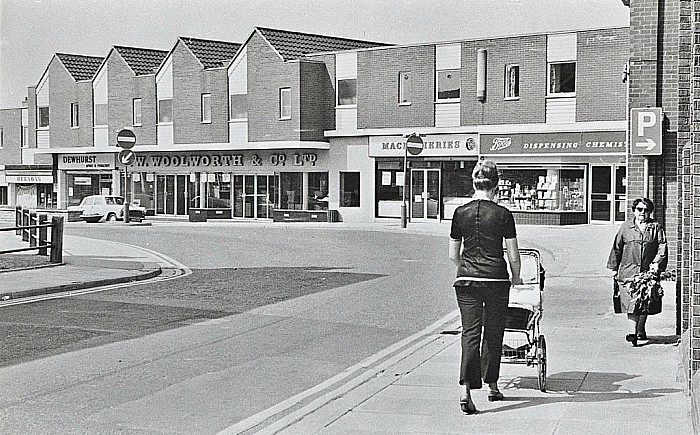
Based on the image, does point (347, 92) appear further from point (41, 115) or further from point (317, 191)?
point (41, 115)

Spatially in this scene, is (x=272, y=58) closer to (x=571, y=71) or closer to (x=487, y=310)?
(x=571, y=71)

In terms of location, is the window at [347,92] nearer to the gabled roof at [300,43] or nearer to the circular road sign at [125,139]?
the gabled roof at [300,43]

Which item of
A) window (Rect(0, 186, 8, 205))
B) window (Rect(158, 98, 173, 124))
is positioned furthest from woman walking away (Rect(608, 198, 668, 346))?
window (Rect(158, 98, 173, 124))

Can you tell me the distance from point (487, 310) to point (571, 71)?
105 ft

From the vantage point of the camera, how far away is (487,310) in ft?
25.2

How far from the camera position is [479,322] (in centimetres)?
770

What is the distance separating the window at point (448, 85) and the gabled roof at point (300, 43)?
334 inches

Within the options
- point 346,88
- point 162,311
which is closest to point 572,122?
point 346,88

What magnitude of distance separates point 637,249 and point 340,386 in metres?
4.43

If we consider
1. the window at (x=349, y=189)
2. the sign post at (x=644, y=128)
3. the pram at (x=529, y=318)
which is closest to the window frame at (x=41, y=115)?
the window at (x=349, y=189)

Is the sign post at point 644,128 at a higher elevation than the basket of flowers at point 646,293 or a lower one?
higher

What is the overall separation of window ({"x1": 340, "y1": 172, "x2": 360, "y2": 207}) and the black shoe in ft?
124

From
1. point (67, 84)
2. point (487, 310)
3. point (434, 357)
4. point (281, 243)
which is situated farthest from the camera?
point (67, 84)

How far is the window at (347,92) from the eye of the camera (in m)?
44.9
